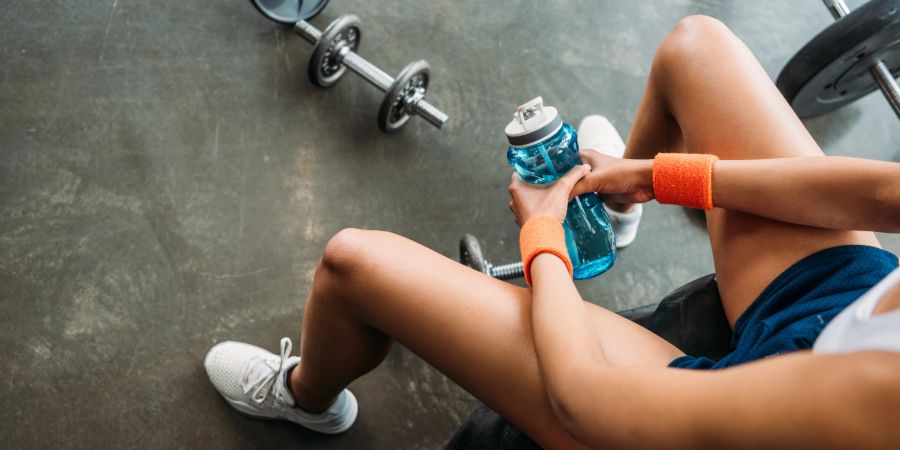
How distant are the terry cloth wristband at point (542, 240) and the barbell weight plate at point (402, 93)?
2.20ft

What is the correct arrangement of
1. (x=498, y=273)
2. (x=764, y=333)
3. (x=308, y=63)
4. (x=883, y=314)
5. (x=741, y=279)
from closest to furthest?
(x=883, y=314)
(x=764, y=333)
(x=741, y=279)
(x=498, y=273)
(x=308, y=63)

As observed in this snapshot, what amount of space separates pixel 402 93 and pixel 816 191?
92cm

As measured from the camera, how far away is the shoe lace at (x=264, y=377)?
129 centimetres

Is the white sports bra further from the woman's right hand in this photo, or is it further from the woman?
the woman's right hand

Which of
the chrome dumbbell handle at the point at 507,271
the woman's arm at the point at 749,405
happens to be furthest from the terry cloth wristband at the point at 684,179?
the chrome dumbbell handle at the point at 507,271

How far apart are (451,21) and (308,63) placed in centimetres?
39

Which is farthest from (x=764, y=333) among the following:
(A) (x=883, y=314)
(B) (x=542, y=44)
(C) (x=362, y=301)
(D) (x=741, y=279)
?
(B) (x=542, y=44)

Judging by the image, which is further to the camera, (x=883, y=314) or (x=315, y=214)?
(x=315, y=214)

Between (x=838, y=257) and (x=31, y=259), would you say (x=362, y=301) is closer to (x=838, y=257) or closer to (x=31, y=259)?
(x=838, y=257)

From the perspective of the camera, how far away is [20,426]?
4.34ft

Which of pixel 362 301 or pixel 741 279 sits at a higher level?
pixel 741 279

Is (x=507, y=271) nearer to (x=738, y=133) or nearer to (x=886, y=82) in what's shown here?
(x=738, y=133)

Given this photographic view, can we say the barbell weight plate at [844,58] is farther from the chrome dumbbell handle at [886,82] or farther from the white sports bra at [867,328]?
the white sports bra at [867,328]

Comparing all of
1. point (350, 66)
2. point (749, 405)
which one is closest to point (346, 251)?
point (749, 405)
